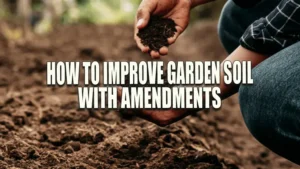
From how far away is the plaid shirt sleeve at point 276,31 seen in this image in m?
1.74

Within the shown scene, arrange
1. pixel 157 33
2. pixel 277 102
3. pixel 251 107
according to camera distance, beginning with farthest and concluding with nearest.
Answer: pixel 157 33 < pixel 251 107 < pixel 277 102

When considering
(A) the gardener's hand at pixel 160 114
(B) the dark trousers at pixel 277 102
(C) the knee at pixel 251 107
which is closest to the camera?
(B) the dark trousers at pixel 277 102

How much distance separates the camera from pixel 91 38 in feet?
22.5

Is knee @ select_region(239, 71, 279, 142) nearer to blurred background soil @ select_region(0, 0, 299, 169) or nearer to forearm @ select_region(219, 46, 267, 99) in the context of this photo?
forearm @ select_region(219, 46, 267, 99)

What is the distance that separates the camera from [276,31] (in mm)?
1779

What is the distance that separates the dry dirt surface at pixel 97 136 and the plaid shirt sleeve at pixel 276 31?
1.65ft

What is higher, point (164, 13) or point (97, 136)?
point (164, 13)

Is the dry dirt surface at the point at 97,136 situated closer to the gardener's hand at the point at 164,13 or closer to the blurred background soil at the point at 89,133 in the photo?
the blurred background soil at the point at 89,133

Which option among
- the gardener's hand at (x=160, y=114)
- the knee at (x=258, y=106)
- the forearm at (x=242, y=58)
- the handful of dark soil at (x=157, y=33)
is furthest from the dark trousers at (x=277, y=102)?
the handful of dark soil at (x=157, y=33)

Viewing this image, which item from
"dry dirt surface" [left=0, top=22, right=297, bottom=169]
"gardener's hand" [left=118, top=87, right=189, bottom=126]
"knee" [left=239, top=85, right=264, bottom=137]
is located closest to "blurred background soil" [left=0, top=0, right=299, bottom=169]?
"dry dirt surface" [left=0, top=22, right=297, bottom=169]

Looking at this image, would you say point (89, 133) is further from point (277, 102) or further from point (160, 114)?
point (277, 102)

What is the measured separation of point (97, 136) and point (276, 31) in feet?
2.87

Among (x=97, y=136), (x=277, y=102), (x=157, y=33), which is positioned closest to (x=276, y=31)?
(x=277, y=102)

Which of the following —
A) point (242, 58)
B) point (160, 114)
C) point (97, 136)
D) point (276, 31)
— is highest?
point (276, 31)
